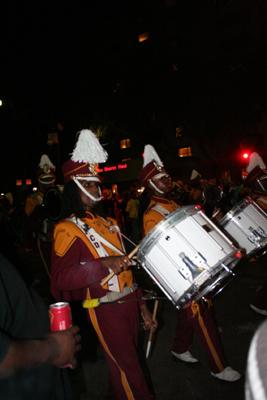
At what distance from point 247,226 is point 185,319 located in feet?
4.84

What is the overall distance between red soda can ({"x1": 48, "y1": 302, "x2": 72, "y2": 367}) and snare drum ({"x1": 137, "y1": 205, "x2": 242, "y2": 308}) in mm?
1036

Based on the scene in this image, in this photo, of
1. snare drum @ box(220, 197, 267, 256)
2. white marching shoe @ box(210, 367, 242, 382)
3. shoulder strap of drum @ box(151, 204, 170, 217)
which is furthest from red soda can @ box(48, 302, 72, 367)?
snare drum @ box(220, 197, 267, 256)

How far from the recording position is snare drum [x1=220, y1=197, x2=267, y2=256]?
3791mm

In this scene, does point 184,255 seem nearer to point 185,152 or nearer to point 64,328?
point 64,328

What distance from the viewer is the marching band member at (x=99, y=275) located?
221 cm

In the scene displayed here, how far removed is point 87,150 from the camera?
2.82 metres

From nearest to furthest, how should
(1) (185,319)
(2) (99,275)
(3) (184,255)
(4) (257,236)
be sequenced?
1. (2) (99,275)
2. (3) (184,255)
3. (1) (185,319)
4. (4) (257,236)

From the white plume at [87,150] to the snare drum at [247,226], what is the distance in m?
2.15

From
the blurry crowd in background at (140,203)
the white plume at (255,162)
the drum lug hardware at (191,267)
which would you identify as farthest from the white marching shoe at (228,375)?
the white plume at (255,162)

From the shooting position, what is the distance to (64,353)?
4.50 ft

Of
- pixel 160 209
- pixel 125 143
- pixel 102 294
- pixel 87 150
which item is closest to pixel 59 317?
pixel 102 294

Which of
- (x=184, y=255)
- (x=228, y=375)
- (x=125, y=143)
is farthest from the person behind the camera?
(x=125, y=143)

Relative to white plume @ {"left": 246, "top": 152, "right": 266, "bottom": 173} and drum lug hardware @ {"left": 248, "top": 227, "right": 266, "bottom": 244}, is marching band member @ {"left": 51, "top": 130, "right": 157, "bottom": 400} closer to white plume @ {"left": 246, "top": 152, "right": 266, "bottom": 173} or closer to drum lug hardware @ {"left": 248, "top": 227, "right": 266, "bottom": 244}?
drum lug hardware @ {"left": 248, "top": 227, "right": 266, "bottom": 244}

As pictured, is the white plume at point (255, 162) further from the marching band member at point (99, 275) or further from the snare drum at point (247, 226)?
the marching band member at point (99, 275)
